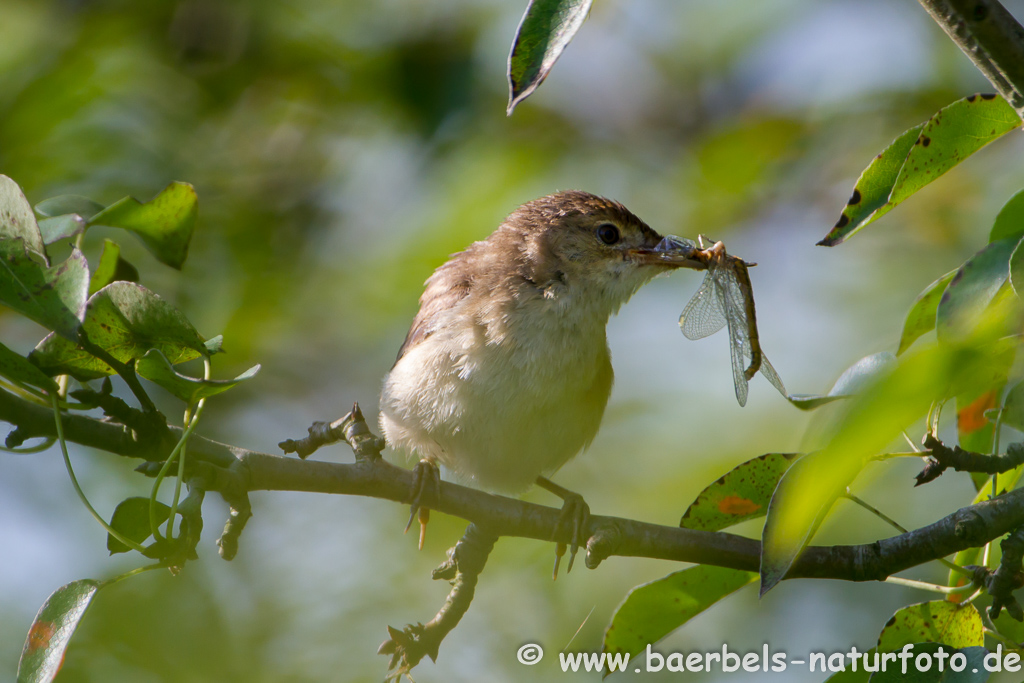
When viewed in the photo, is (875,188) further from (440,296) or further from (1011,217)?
(440,296)

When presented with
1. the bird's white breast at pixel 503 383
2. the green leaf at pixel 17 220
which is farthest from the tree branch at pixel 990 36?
the bird's white breast at pixel 503 383

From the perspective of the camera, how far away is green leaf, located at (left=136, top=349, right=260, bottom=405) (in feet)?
5.58

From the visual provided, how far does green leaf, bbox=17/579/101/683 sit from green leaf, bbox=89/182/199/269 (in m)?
0.71

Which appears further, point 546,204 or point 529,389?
point 546,204

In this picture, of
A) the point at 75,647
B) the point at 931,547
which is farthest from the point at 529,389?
the point at 75,647

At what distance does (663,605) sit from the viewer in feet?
8.01

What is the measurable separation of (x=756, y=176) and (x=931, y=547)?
3498mm

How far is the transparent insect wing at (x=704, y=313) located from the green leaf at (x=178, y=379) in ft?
8.72

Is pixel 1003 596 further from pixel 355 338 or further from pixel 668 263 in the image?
pixel 355 338

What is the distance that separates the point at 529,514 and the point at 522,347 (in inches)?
38.5

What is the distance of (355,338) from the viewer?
5586 millimetres

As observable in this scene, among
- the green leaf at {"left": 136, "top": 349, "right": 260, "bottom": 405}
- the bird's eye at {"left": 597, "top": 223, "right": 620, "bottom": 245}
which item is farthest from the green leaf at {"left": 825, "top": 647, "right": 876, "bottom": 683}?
the bird's eye at {"left": 597, "top": 223, "right": 620, "bottom": 245}

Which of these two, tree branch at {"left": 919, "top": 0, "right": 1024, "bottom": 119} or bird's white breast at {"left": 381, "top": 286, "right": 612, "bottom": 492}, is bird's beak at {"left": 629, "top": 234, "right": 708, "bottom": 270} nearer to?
bird's white breast at {"left": 381, "top": 286, "right": 612, "bottom": 492}

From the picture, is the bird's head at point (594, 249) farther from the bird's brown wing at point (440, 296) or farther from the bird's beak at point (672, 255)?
the bird's brown wing at point (440, 296)
